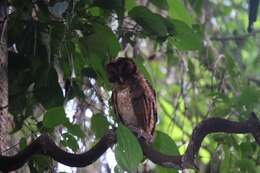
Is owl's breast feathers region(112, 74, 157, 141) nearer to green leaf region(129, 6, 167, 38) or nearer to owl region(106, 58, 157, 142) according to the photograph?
owl region(106, 58, 157, 142)

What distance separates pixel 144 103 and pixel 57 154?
0.69 meters

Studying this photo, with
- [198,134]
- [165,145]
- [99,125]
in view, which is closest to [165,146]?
[165,145]

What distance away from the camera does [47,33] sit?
7.34ft

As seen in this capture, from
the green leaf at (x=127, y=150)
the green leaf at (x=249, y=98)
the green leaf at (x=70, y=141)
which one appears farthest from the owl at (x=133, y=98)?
the green leaf at (x=127, y=150)

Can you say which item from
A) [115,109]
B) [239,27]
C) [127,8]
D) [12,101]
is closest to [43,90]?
[12,101]

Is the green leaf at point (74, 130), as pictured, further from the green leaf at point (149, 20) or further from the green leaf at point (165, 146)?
the green leaf at point (149, 20)

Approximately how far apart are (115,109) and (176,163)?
2.41 ft

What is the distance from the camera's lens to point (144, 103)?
2283 millimetres

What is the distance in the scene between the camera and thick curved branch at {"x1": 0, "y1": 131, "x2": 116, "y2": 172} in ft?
5.34

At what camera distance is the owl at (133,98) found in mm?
2172

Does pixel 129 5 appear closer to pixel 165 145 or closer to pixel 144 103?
pixel 144 103

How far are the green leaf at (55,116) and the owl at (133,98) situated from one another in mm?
405

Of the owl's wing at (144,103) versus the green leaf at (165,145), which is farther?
the owl's wing at (144,103)

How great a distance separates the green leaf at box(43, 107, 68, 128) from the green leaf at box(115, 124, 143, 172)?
0.66 ft
